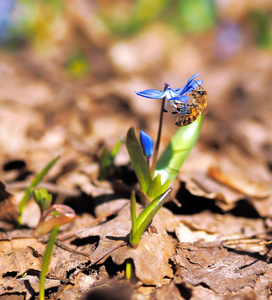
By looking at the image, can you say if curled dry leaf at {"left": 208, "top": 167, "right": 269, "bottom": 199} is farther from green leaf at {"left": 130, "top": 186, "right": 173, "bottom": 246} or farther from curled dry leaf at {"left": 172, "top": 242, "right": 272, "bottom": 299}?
green leaf at {"left": 130, "top": 186, "right": 173, "bottom": 246}

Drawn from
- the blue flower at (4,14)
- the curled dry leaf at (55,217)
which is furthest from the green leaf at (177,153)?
the blue flower at (4,14)

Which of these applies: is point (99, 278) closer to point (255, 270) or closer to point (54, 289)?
point (54, 289)

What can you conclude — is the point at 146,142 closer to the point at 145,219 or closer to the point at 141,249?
the point at 145,219

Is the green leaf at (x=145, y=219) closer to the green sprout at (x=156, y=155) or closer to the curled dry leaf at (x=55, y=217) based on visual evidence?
the green sprout at (x=156, y=155)

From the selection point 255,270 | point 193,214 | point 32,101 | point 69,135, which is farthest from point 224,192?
point 32,101

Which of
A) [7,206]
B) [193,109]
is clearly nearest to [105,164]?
[7,206]

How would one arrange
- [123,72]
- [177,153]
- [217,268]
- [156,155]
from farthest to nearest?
[123,72]
[177,153]
[156,155]
[217,268]

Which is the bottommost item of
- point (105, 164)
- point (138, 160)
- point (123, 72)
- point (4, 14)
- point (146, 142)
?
point (105, 164)
